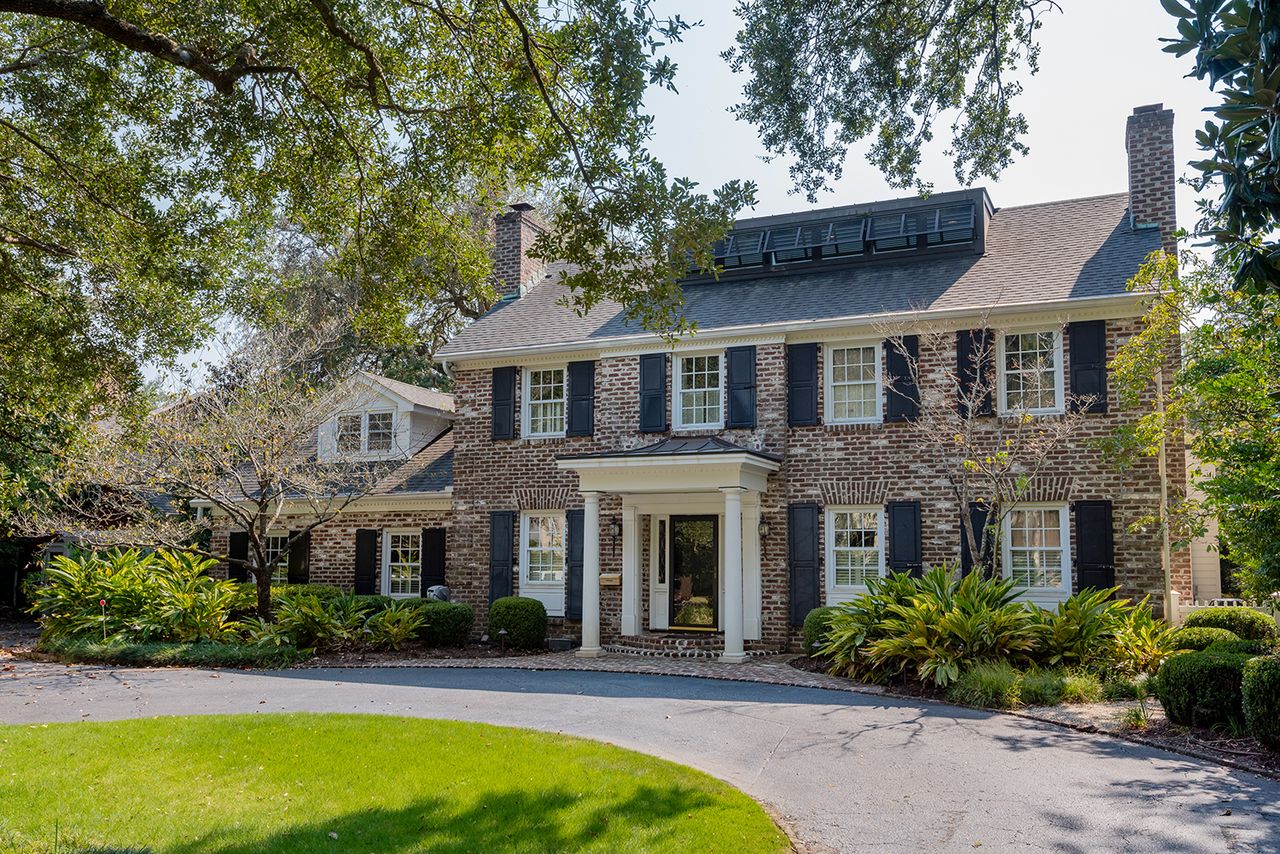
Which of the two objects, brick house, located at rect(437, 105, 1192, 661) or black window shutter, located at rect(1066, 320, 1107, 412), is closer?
black window shutter, located at rect(1066, 320, 1107, 412)

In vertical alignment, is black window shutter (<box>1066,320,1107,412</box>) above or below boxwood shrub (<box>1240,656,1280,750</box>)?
above

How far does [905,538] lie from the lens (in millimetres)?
16781

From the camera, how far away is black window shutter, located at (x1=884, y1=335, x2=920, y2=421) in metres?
16.9

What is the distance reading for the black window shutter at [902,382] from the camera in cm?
1692

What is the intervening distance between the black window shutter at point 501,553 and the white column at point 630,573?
7.93ft

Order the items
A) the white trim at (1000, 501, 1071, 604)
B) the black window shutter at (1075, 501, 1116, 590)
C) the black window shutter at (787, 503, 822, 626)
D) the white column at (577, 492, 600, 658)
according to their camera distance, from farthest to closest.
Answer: the white column at (577, 492, 600, 658), the black window shutter at (787, 503, 822, 626), the white trim at (1000, 501, 1071, 604), the black window shutter at (1075, 501, 1116, 590)

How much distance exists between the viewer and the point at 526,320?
2130cm

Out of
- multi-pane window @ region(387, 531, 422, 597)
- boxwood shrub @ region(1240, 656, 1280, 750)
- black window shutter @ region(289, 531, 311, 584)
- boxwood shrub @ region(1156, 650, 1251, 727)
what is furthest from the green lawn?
black window shutter @ region(289, 531, 311, 584)

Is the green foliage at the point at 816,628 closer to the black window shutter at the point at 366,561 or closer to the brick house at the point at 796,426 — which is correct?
the brick house at the point at 796,426

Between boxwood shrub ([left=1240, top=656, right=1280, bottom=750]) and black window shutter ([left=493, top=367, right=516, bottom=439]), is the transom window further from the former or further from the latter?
black window shutter ([left=493, top=367, right=516, bottom=439])

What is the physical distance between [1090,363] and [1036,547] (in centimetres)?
296

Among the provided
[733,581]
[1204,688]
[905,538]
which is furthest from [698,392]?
[1204,688]

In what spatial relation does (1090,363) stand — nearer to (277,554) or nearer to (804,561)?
(804,561)

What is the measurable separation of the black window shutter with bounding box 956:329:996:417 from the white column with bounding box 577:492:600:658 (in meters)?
6.40
